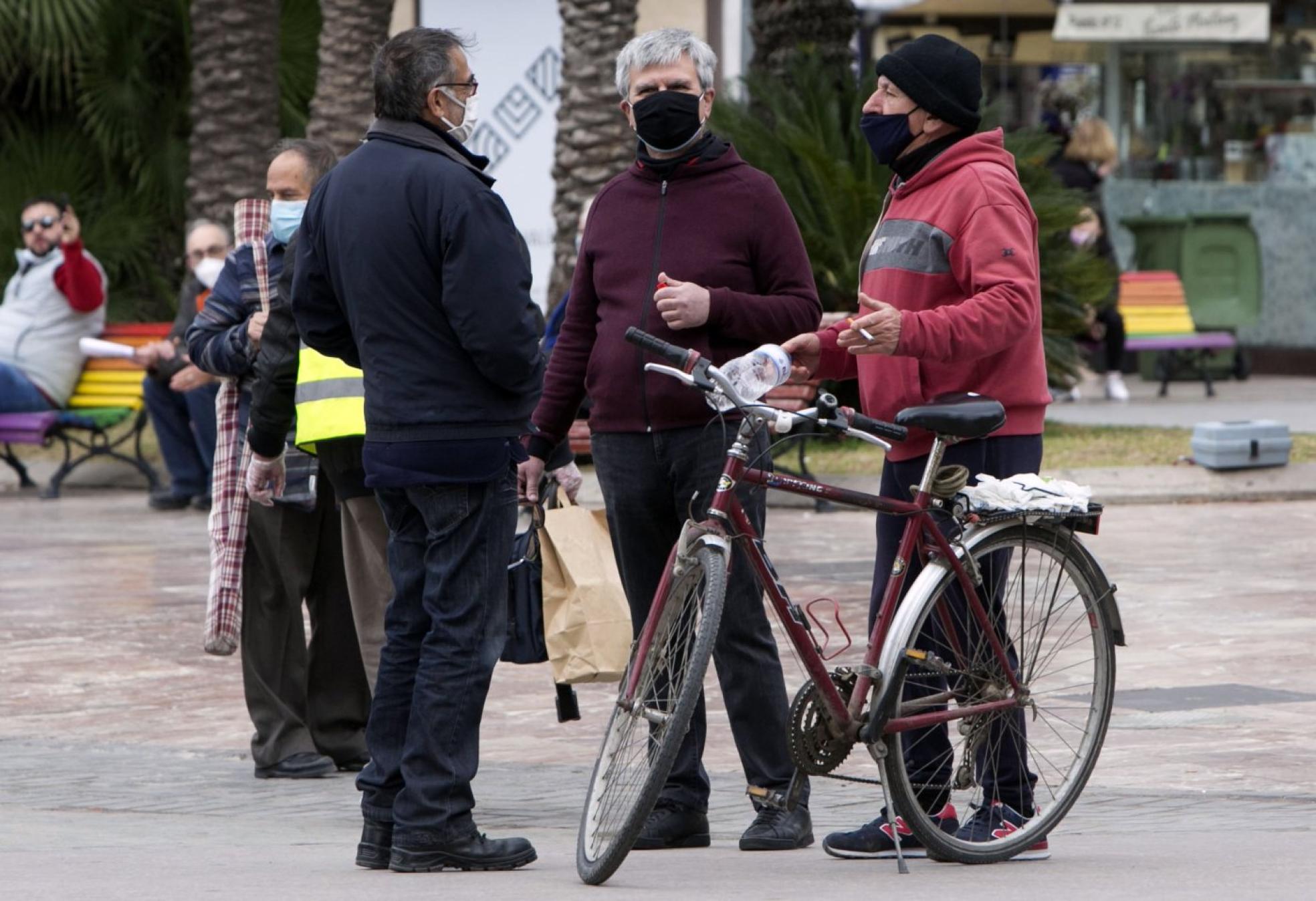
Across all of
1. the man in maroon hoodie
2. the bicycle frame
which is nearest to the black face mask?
the man in maroon hoodie

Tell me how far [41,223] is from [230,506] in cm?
808

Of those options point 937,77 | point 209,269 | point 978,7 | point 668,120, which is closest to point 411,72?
point 668,120

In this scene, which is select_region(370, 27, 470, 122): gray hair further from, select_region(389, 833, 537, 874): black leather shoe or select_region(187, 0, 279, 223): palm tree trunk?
select_region(187, 0, 279, 223): palm tree trunk

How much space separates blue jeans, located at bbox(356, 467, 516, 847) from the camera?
520 centimetres

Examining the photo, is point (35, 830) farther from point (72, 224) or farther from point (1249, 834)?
point (72, 224)

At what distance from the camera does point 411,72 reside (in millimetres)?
5211

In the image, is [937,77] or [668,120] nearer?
[937,77]

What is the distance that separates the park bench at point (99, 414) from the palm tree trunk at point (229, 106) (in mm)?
1925

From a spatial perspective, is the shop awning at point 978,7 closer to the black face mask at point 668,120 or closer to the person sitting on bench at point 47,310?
the person sitting on bench at point 47,310

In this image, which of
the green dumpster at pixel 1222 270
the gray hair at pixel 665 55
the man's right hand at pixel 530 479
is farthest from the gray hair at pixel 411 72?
the green dumpster at pixel 1222 270

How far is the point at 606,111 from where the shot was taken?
593 inches

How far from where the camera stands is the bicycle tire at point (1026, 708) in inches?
203

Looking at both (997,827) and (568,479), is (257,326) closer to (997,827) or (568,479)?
(568,479)

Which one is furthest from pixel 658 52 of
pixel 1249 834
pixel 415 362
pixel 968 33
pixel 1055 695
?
pixel 968 33
